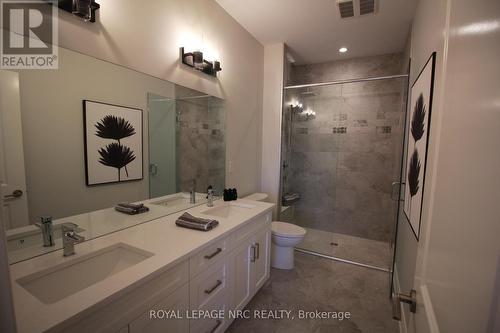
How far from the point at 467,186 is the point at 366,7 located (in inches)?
93.4

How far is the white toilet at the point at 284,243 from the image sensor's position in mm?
2553

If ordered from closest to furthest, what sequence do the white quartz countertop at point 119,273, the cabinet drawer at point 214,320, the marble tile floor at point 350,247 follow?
the white quartz countertop at point 119,273
the cabinet drawer at point 214,320
the marble tile floor at point 350,247

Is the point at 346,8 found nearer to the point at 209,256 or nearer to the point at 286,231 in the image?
the point at 286,231

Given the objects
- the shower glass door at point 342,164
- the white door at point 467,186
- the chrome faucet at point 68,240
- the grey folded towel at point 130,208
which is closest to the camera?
the white door at point 467,186

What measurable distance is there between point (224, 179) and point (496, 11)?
2.28 meters

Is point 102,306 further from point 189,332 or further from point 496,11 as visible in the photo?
point 496,11

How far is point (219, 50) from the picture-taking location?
2.32 metres

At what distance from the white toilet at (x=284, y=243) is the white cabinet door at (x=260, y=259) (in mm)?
322

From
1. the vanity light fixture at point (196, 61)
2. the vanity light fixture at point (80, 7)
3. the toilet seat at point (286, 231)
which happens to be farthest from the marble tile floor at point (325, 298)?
the vanity light fixture at point (80, 7)

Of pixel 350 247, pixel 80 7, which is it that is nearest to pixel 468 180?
pixel 80 7

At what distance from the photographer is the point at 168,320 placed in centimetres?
114

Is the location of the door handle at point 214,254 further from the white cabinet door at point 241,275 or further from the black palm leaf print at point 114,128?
the black palm leaf print at point 114,128

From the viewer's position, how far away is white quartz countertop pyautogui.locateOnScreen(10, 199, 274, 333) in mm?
765

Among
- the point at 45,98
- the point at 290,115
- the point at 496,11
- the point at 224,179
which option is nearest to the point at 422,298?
the point at 496,11
